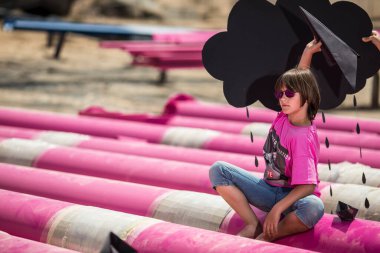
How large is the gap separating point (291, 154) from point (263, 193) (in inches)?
8.2

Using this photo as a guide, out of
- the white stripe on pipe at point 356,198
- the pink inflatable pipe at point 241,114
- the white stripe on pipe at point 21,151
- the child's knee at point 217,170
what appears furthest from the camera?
the pink inflatable pipe at point 241,114

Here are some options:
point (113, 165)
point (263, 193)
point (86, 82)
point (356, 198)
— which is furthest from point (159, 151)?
point (86, 82)

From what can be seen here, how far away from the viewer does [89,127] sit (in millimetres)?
5445

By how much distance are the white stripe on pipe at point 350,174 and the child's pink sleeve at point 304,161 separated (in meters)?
1.03

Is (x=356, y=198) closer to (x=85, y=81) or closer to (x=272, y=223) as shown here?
(x=272, y=223)

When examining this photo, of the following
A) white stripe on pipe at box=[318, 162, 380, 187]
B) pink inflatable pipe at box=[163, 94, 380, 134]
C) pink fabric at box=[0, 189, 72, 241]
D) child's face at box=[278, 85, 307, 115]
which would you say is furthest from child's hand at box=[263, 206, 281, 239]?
pink inflatable pipe at box=[163, 94, 380, 134]

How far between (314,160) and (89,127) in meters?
2.89

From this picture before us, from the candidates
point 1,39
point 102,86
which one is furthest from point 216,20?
point 102,86

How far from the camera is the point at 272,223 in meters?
2.80

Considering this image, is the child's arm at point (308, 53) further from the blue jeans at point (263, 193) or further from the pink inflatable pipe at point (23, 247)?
the pink inflatable pipe at point (23, 247)

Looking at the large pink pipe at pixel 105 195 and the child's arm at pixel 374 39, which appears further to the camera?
the child's arm at pixel 374 39

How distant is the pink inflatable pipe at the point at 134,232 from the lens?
8.50 feet

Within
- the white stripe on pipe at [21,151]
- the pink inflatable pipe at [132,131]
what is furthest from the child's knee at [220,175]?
the white stripe on pipe at [21,151]

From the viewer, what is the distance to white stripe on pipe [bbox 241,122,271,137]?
5312mm
